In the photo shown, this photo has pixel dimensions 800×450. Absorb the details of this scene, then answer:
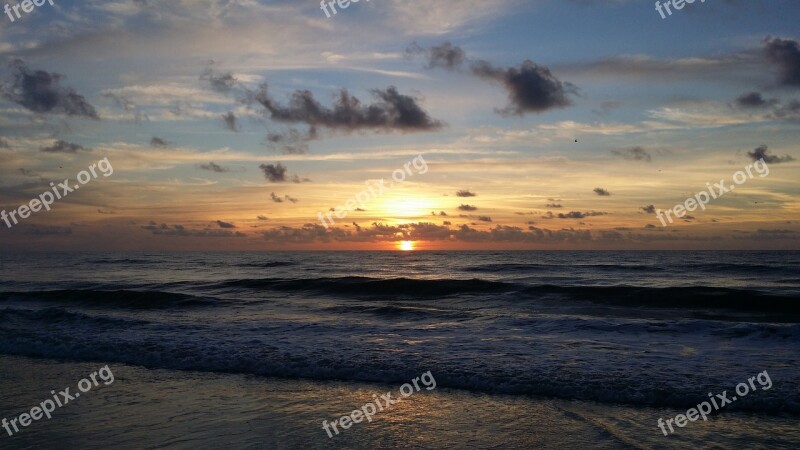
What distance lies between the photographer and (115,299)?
30.7m

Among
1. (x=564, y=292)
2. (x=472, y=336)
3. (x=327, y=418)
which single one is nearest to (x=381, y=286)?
(x=564, y=292)

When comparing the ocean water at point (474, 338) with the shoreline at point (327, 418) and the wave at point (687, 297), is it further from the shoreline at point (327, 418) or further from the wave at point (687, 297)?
the shoreline at point (327, 418)

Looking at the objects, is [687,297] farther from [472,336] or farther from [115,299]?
[115,299]

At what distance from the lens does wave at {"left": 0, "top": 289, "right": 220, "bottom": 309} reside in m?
29.1

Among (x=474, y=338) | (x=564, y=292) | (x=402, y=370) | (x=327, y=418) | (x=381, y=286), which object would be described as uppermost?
(x=381, y=286)

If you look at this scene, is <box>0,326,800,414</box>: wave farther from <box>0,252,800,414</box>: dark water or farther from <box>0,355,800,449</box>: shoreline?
<box>0,355,800,449</box>: shoreline

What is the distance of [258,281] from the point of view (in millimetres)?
40562

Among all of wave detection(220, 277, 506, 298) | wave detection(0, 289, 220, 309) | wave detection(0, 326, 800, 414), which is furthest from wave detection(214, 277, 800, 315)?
wave detection(0, 326, 800, 414)

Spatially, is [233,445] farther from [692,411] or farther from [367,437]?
[692,411]

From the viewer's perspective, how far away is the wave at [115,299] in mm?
29094

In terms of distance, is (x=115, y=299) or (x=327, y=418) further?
(x=115, y=299)

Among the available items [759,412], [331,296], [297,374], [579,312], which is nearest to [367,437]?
[297,374]

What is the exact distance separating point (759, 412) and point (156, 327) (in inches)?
734

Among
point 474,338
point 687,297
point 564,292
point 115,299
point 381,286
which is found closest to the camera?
point 474,338
